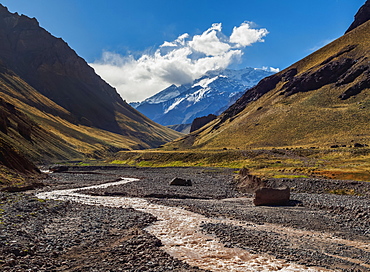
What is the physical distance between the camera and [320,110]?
147 meters

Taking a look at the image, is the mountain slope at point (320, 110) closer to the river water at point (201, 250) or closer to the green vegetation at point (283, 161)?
Answer: the green vegetation at point (283, 161)

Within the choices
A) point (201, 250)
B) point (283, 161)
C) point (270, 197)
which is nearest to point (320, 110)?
point (283, 161)

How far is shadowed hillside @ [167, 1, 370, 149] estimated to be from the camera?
126 metres

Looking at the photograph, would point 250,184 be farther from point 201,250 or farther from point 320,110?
point 320,110

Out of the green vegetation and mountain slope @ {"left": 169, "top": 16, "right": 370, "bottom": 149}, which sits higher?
mountain slope @ {"left": 169, "top": 16, "right": 370, "bottom": 149}

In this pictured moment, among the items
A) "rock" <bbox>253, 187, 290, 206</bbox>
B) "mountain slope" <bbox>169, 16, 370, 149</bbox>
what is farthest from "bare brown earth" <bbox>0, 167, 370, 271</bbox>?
"mountain slope" <bbox>169, 16, 370, 149</bbox>

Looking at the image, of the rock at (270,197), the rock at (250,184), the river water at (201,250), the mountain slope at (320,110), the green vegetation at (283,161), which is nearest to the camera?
the river water at (201,250)

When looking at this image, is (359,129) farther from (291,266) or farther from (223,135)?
(291,266)

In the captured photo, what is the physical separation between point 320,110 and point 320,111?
1249mm

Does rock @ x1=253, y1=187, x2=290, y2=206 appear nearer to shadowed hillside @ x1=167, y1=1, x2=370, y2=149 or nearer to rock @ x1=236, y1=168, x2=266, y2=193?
rock @ x1=236, y1=168, x2=266, y2=193

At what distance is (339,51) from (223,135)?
319 feet

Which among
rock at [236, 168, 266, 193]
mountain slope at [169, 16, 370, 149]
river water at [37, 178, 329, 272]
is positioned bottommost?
rock at [236, 168, 266, 193]

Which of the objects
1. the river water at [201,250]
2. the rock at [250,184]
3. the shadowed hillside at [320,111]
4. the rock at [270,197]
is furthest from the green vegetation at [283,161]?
the river water at [201,250]

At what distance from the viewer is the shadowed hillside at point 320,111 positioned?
413 feet
